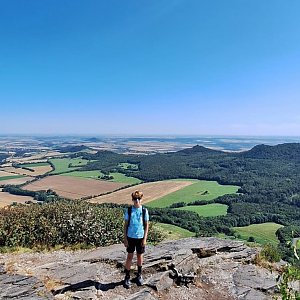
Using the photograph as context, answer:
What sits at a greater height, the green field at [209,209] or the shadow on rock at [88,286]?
the shadow on rock at [88,286]

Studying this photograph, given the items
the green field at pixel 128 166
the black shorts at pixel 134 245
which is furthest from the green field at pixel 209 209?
the green field at pixel 128 166

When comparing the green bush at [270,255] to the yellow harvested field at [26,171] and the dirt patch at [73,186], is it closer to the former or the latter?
the dirt patch at [73,186]

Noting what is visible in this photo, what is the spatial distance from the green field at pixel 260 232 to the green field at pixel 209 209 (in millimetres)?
7170

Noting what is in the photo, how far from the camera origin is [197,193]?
76.4 m

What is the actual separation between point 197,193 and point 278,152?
65.9 m

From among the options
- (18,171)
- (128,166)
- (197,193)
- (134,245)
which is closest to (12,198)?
(197,193)

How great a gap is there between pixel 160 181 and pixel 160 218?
4212cm

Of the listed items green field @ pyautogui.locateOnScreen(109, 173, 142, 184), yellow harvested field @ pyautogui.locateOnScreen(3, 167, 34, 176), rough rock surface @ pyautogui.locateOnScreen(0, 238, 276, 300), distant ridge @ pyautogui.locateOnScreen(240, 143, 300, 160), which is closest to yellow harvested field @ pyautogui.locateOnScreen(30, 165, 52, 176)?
yellow harvested field @ pyautogui.locateOnScreen(3, 167, 34, 176)

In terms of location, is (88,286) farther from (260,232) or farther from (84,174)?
(84,174)

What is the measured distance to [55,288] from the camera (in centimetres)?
829

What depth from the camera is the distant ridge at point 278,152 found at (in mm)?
124050

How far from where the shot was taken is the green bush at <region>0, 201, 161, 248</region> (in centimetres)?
1255

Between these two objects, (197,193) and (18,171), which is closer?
(197,193)

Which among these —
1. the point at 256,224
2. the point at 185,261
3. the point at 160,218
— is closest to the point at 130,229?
→ the point at 185,261
